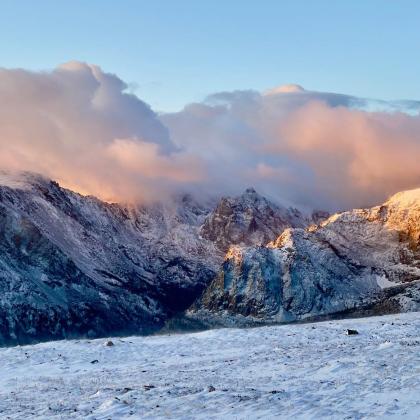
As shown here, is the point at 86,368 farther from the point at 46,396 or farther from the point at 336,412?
the point at 336,412

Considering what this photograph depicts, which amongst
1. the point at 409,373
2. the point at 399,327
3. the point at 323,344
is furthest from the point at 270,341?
the point at 409,373

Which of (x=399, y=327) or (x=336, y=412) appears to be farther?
(x=399, y=327)

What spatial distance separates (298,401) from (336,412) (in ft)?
8.14

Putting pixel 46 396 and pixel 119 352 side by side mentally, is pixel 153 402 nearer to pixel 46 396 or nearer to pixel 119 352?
pixel 46 396

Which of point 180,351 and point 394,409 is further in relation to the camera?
point 180,351

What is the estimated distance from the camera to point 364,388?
36.3 meters

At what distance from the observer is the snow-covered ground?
33062mm

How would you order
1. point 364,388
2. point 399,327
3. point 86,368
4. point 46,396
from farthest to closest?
point 399,327
point 86,368
point 46,396
point 364,388

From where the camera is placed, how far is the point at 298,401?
33969mm

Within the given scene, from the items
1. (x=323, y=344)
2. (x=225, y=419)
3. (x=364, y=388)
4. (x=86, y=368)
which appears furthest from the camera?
(x=323, y=344)

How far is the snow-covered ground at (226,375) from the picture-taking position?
33.1 m

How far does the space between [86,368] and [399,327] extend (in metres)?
26.2

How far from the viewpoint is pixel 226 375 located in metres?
43.3

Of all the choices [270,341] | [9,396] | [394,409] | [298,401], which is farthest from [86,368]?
[394,409]
